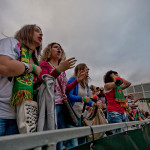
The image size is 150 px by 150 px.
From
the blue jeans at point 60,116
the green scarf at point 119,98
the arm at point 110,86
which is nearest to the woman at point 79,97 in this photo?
the blue jeans at point 60,116

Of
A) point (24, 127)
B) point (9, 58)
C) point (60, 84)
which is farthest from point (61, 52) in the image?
point (24, 127)

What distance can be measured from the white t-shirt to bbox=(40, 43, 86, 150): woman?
41 centimetres

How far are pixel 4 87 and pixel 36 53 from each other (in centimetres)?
52

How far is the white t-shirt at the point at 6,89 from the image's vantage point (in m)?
0.79

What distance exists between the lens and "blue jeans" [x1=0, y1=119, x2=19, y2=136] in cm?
76

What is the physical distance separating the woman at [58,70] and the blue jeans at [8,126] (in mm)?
516

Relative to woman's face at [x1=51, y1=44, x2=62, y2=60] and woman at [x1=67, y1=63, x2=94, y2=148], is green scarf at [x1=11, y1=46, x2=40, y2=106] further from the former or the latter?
woman at [x1=67, y1=63, x2=94, y2=148]

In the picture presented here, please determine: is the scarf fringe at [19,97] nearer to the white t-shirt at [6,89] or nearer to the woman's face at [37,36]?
the white t-shirt at [6,89]

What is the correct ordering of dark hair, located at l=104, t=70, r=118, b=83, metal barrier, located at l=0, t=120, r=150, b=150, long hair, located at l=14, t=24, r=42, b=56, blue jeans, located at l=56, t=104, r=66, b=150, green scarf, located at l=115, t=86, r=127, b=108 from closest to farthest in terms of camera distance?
metal barrier, located at l=0, t=120, r=150, b=150
long hair, located at l=14, t=24, r=42, b=56
blue jeans, located at l=56, t=104, r=66, b=150
green scarf, located at l=115, t=86, r=127, b=108
dark hair, located at l=104, t=70, r=118, b=83

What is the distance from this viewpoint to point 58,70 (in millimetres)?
1132

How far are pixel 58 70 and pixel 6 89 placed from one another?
470 millimetres

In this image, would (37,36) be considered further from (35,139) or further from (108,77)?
(108,77)

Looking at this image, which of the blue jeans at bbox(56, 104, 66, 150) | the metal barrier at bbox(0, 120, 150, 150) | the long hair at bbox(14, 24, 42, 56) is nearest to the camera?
the metal barrier at bbox(0, 120, 150, 150)

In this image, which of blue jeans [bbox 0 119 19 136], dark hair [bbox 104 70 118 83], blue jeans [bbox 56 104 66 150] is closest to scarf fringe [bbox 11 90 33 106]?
blue jeans [bbox 0 119 19 136]
